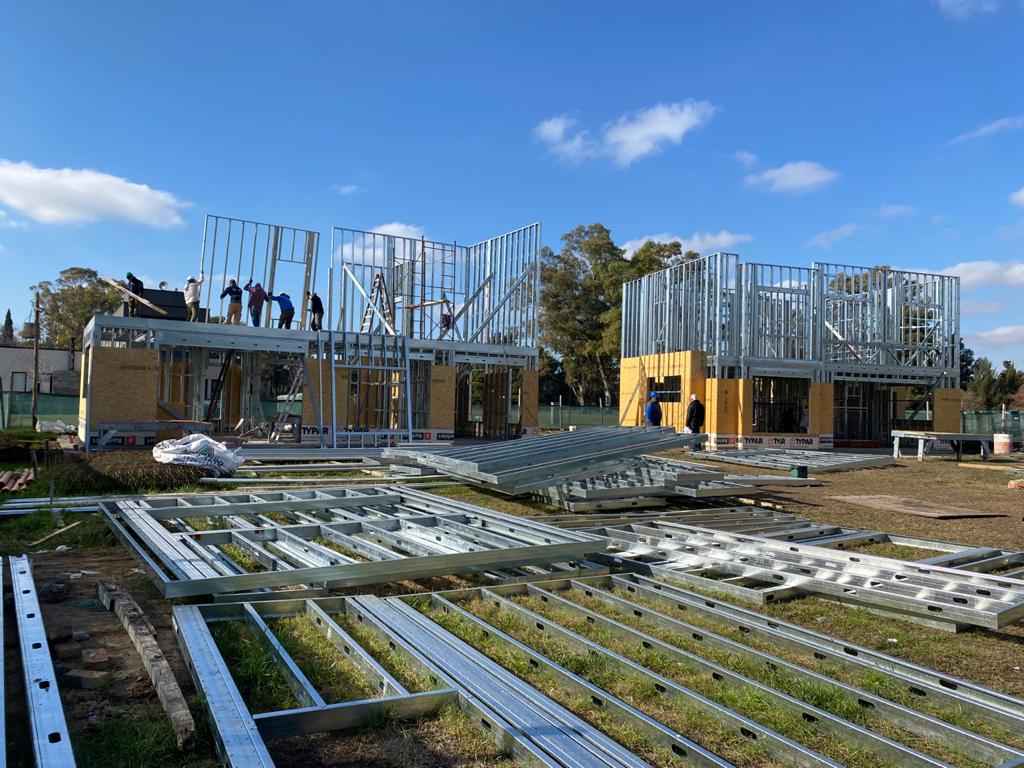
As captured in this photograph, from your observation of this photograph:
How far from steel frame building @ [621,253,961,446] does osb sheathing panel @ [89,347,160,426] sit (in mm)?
15720

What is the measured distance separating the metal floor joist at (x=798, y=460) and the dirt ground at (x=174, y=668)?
26.1ft

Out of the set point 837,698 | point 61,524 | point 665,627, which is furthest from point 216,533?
point 837,698

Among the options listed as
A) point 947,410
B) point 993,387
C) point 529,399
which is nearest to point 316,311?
point 529,399

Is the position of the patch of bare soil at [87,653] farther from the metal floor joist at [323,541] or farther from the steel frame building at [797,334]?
the steel frame building at [797,334]

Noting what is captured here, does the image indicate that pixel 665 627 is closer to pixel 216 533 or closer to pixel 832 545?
pixel 832 545

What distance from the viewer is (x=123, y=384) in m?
16.4

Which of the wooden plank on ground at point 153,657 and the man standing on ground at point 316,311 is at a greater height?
the man standing on ground at point 316,311

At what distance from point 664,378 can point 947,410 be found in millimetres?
10707

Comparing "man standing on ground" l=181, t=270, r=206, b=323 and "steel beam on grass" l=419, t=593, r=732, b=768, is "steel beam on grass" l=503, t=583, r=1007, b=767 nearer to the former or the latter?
"steel beam on grass" l=419, t=593, r=732, b=768

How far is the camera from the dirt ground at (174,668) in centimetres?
302

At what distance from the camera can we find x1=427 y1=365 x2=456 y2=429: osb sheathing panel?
20.8 metres

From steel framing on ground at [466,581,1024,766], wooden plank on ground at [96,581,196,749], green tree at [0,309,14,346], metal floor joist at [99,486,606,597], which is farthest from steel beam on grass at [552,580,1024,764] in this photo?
green tree at [0,309,14,346]

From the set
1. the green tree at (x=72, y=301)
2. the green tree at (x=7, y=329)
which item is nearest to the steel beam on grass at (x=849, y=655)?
the green tree at (x=72, y=301)

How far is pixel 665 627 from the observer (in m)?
4.78
